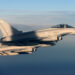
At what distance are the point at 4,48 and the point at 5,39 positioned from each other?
3256 mm

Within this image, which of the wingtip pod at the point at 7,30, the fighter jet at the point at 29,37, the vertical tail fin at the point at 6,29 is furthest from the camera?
the vertical tail fin at the point at 6,29

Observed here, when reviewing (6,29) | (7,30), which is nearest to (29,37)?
(7,30)

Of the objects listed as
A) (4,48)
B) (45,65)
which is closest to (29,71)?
(45,65)

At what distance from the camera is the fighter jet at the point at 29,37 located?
2636 centimetres

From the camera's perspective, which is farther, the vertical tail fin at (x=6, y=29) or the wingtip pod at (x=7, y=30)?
the vertical tail fin at (x=6, y=29)

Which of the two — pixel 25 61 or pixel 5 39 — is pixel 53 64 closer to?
pixel 25 61

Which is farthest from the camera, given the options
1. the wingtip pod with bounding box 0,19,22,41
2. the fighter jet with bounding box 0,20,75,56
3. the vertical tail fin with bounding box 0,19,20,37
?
the vertical tail fin with bounding box 0,19,20,37

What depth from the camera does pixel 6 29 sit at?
31312mm

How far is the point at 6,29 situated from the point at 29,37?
6.62 meters

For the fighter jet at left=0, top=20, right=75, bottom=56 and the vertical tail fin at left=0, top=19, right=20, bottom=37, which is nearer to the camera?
the fighter jet at left=0, top=20, right=75, bottom=56

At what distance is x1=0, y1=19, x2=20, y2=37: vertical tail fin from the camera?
30.2m

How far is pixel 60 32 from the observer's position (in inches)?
1064

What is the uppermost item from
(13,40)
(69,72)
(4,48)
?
(13,40)

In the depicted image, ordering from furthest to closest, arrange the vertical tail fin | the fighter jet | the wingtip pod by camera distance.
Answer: the vertical tail fin
the wingtip pod
the fighter jet
